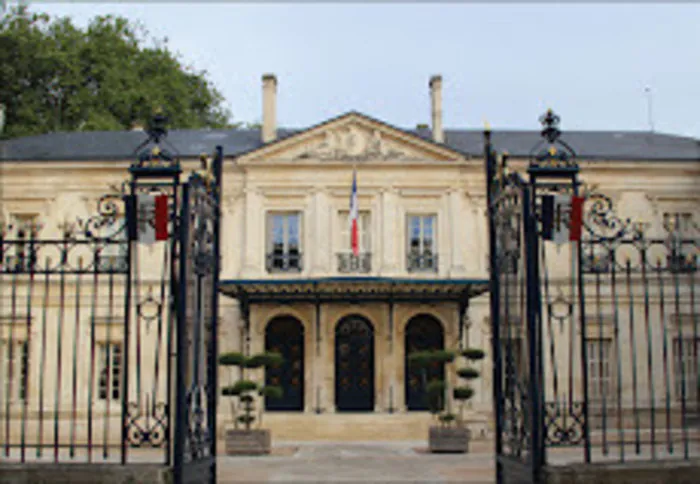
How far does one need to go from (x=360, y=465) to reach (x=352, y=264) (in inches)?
342

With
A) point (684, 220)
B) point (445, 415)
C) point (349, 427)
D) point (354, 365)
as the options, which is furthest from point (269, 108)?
point (684, 220)

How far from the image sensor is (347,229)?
21.3m

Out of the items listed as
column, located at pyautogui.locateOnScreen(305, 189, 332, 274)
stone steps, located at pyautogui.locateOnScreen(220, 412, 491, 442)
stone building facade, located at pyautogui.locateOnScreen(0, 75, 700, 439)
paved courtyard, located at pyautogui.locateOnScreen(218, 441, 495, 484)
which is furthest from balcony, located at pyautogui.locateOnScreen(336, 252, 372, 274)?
paved courtyard, located at pyautogui.locateOnScreen(218, 441, 495, 484)

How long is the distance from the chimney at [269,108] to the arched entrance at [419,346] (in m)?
6.23

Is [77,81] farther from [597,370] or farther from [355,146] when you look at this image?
[597,370]

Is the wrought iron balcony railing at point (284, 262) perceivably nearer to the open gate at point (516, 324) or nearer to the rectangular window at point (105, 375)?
the rectangular window at point (105, 375)

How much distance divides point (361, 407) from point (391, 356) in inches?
58.2

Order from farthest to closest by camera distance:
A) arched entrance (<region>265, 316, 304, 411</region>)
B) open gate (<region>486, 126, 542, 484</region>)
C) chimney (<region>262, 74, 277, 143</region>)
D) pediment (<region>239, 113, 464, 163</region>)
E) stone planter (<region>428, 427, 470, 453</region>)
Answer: chimney (<region>262, 74, 277, 143</region>), pediment (<region>239, 113, 464, 163</region>), arched entrance (<region>265, 316, 304, 411</region>), stone planter (<region>428, 427, 470, 453</region>), open gate (<region>486, 126, 542, 484</region>)

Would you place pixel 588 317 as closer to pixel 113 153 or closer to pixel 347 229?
pixel 347 229

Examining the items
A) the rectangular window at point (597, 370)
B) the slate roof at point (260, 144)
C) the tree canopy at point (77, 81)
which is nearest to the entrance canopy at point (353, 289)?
the rectangular window at point (597, 370)

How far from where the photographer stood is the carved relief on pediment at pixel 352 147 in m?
21.3

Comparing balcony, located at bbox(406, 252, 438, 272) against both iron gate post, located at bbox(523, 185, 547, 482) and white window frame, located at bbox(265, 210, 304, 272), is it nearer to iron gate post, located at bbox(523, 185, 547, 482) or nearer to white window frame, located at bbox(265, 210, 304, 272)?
white window frame, located at bbox(265, 210, 304, 272)

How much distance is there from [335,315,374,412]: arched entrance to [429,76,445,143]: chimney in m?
5.36

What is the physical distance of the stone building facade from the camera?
20844 millimetres
